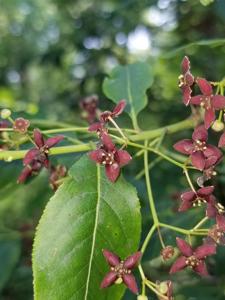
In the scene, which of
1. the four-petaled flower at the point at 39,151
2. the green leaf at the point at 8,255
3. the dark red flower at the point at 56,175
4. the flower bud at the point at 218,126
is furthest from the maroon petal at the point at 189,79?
the green leaf at the point at 8,255

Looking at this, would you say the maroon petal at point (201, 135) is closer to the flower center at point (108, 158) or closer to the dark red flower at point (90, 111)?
the flower center at point (108, 158)

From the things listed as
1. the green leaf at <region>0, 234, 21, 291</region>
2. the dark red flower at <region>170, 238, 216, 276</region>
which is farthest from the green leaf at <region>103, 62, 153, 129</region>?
the green leaf at <region>0, 234, 21, 291</region>

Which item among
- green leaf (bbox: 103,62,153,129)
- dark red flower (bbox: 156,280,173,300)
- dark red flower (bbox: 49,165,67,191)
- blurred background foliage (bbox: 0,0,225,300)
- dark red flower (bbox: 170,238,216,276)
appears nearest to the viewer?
dark red flower (bbox: 156,280,173,300)

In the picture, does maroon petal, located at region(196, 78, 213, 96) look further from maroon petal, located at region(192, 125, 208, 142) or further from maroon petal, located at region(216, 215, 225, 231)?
maroon petal, located at region(216, 215, 225, 231)

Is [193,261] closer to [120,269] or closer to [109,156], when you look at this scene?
[120,269]

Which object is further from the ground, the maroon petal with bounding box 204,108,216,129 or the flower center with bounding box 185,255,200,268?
the maroon petal with bounding box 204,108,216,129

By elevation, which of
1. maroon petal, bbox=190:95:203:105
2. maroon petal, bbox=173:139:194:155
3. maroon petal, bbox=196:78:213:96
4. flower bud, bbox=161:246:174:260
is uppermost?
maroon petal, bbox=196:78:213:96
